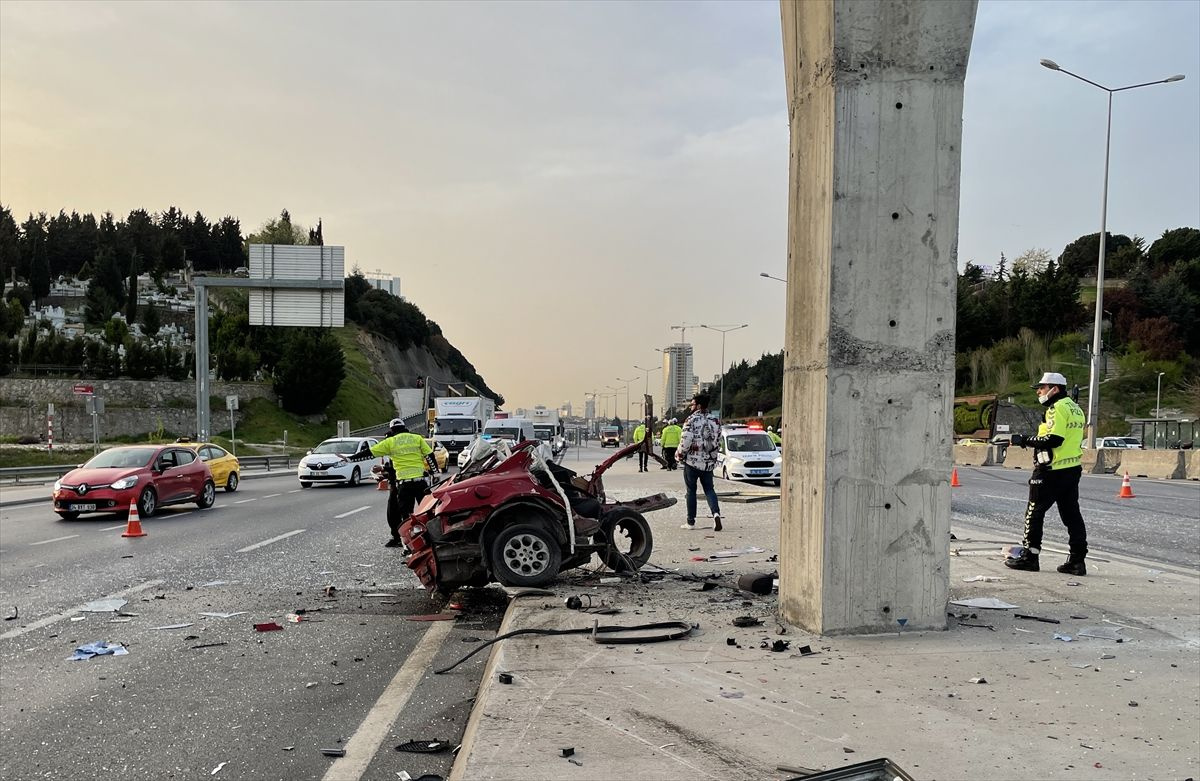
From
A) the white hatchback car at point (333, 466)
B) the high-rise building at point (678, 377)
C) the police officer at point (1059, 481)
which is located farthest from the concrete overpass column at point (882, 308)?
the high-rise building at point (678, 377)

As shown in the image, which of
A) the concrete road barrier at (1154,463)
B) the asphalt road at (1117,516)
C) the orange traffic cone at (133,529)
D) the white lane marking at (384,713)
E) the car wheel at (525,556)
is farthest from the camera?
the concrete road barrier at (1154,463)

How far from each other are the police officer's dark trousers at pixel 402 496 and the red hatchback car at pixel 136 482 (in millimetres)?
6856

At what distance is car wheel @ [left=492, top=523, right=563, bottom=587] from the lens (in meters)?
7.67

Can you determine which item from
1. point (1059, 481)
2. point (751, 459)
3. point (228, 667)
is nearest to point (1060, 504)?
point (1059, 481)

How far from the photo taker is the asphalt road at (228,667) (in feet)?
14.3

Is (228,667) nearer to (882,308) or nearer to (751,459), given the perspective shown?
(882,308)

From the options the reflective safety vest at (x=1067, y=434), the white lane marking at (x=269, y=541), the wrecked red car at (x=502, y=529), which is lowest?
the white lane marking at (x=269, y=541)

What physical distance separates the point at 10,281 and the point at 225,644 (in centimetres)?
12547

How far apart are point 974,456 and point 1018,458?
4.10 meters

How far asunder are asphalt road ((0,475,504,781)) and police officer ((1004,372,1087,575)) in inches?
199

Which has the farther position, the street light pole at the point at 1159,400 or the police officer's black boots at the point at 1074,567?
the street light pole at the point at 1159,400

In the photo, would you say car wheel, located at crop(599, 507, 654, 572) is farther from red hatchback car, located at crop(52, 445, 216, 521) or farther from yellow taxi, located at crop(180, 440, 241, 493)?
yellow taxi, located at crop(180, 440, 241, 493)

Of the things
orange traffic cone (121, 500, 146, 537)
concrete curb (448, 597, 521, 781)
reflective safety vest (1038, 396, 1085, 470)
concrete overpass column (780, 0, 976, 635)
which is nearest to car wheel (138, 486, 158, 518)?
orange traffic cone (121, 500, 146, 537)

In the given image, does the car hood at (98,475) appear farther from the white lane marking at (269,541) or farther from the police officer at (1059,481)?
the police officer at (1059,481)
